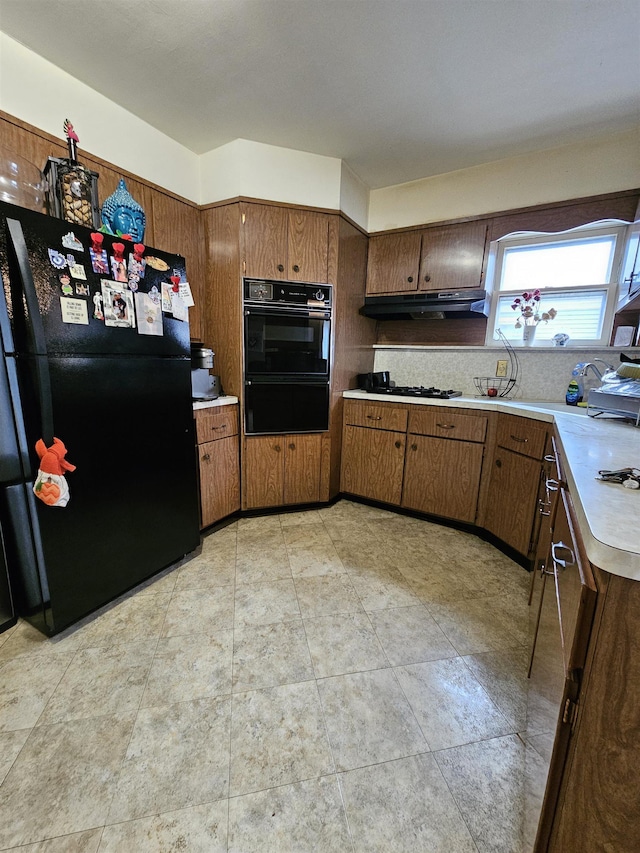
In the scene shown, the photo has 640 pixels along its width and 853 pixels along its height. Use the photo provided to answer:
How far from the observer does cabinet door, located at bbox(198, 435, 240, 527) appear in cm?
228

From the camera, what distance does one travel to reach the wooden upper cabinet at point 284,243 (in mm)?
2365

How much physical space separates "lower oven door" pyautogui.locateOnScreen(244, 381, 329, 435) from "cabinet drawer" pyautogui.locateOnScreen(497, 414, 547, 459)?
121 centimetres

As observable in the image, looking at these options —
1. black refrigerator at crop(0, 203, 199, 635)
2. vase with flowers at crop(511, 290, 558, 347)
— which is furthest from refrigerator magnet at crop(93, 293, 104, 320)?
vase with flowers at crop(511, 290, 558, 347)

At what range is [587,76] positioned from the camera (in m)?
1.70

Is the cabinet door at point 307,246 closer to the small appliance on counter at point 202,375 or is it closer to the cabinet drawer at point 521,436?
the small appliance on counter at point 202,375

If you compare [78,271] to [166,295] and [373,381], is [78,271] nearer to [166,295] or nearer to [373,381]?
[166,295]

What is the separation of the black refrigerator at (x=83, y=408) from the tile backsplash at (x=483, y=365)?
1.94 metres

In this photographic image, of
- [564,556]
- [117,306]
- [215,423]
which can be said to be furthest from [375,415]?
[564,556]

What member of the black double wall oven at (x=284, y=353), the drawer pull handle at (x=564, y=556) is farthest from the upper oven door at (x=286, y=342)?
the drawer pull handle at (x=564, y=556)

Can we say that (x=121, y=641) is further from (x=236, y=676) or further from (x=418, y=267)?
(x=418, y=267)

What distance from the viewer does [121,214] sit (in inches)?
69.7

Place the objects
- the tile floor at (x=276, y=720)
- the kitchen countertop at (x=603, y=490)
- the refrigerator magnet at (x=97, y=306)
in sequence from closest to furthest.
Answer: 1. the kitchen countertop at (x=603, y=490)
2. the tile floor at (x=276, y=720)
3. the refrigerator magnet at (x=97, y=306)

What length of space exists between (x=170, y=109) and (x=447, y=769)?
328 cm

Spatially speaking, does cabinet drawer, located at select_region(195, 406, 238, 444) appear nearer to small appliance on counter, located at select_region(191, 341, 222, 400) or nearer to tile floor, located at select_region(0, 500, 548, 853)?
small appliance on counter, located at select_region(191, 341, 222, 400)
